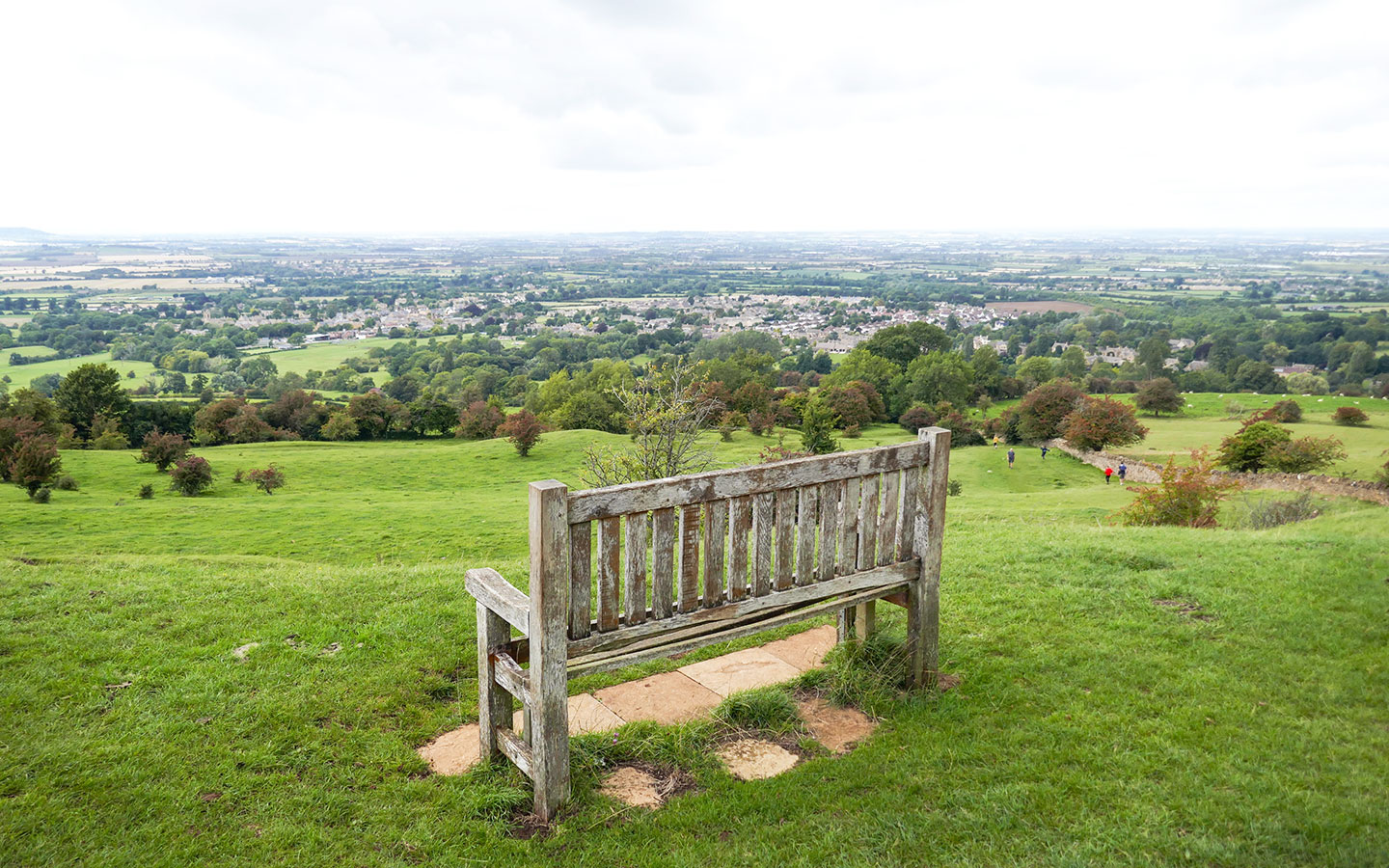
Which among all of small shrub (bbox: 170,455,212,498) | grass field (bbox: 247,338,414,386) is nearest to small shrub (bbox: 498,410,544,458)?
small shrub (bbox: 170,455,212,498)

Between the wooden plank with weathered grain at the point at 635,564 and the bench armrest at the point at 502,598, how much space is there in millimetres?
Result: 590

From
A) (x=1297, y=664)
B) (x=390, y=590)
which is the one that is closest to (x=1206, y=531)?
(x=1297, y=664)

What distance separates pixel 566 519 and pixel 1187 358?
129m

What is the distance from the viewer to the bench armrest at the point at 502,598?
4.52 meters

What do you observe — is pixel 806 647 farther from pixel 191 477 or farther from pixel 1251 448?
pixel 191 477

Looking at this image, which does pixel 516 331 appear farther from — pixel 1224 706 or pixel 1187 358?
pixel 1224 706

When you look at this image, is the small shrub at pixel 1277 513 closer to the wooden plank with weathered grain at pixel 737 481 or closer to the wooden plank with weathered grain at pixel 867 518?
the wooden plank with weathered grain at pixel 867 518

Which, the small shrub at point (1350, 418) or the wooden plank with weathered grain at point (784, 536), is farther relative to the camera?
the small shrub at point (1350, 418)

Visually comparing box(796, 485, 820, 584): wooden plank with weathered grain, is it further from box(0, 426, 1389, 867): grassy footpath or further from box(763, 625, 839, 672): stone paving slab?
box(763, 625, 839, 672): stone paving slab

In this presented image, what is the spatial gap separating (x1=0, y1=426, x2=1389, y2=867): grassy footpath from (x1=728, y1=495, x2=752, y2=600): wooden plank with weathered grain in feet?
3.94

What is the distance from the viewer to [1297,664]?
249 inches

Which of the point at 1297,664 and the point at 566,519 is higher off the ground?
the point at 566,519

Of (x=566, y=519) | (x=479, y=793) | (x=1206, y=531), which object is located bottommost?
(x=1206, y=531)

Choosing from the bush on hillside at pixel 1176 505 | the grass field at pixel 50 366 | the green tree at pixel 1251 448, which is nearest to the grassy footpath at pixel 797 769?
the bush on hillside at pixel 1176 505
